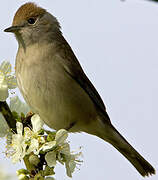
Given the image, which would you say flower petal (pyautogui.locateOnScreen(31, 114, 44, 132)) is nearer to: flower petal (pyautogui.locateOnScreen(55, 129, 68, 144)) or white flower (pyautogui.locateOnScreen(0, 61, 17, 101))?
flower petal (pyautogui.locateOnScreen(55, 129, 68, 144))

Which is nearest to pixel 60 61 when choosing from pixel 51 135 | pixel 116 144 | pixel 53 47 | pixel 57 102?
pixel 53 47

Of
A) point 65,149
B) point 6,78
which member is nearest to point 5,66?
point 6,78

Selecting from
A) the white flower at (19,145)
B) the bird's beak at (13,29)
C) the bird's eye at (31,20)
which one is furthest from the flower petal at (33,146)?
the bird's eye at (31,20)

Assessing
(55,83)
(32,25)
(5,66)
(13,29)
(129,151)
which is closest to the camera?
(5,66)

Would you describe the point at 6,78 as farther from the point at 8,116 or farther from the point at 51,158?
the point at 51,158

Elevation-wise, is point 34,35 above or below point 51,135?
above

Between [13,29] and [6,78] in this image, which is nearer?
[6,78]

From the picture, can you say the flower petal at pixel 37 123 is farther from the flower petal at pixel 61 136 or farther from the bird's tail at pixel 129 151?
the bird's tail at pixel 129 151

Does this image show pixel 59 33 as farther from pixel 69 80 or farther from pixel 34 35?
pixel 69 80
